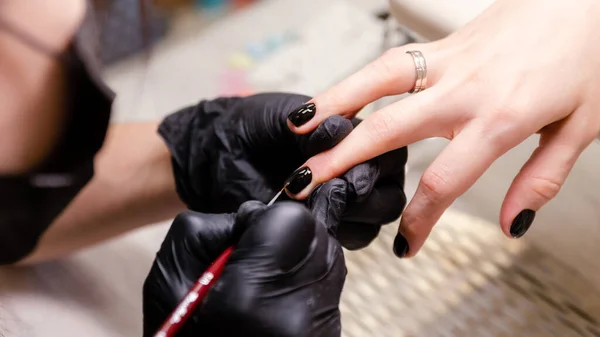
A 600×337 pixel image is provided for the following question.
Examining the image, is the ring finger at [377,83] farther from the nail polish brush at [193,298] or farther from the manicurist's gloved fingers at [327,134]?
the nail polish brush at [193,298]

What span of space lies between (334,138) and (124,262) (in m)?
0.47

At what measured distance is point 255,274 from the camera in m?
0.44

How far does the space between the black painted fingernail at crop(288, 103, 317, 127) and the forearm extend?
27cm

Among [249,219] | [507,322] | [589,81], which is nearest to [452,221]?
[507,322]

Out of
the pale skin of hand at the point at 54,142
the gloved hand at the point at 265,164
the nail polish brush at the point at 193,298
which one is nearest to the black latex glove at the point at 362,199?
the gloved hand at the point at 265,164

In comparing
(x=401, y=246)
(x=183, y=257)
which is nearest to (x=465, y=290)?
(x=401, y=246)

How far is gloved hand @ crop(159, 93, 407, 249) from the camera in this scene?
553mm

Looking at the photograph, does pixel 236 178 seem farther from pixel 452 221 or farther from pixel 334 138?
pixel 452 221

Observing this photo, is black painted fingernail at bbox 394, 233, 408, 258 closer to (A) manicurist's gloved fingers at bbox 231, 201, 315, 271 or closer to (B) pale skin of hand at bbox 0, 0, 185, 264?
(A) manicurist's gloved fingers at bbox 231, 201, 315, 271

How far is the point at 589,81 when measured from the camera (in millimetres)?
564

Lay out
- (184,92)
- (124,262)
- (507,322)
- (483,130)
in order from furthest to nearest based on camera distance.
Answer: (184,92), (124,262), (507,322), (483,130)

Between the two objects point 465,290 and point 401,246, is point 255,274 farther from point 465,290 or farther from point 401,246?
point 465,290

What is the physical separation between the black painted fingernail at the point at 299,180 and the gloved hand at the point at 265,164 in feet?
0.05

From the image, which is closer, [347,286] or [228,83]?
[347,286]
